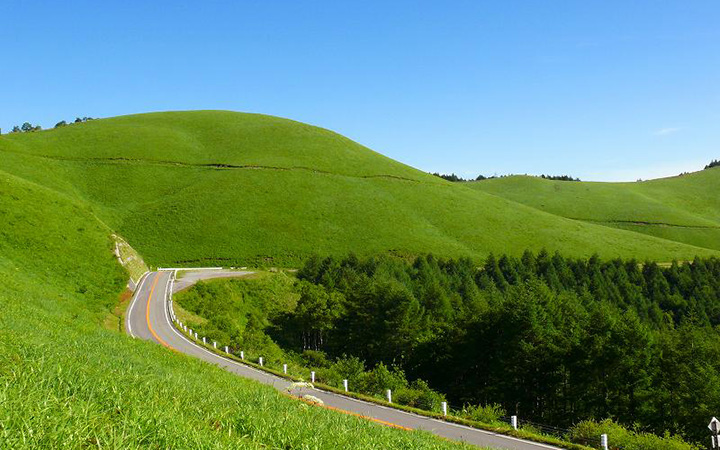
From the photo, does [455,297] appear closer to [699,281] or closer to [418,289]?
[418,289]

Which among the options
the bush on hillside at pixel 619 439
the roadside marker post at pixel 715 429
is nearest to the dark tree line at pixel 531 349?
the bush on hillside at pixel 619 439

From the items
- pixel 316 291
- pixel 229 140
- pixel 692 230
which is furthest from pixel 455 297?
pixel 692 230

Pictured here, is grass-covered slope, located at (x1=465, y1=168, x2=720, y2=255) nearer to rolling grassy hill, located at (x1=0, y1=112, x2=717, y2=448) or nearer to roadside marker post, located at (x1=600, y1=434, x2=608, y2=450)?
rolling grassy hill, located at (x1=0, y1=112, x2=717, y2=448)

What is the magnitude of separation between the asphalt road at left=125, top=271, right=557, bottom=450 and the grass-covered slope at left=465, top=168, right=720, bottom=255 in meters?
147

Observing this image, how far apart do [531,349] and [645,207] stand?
158710 millimetres

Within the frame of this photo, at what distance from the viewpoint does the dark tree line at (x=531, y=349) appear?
1470 inches

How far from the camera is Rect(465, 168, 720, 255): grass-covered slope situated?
150 m

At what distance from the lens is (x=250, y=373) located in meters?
28.8

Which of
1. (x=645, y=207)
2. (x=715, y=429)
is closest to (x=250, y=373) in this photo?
(x=715, y=429)

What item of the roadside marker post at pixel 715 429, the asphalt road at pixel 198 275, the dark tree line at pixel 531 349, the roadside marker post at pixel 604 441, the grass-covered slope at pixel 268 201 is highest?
the grass-covered slope at pixel 268 201

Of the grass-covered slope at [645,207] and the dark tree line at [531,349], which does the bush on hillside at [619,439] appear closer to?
the dark tree line at [531,349]

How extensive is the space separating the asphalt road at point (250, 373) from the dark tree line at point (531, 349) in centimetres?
1781

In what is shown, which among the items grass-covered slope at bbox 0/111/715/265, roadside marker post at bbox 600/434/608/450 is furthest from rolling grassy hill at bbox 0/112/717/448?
roadside marker post at bbox 600/434/608/450

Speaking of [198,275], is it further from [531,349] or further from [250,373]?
[531,349]
